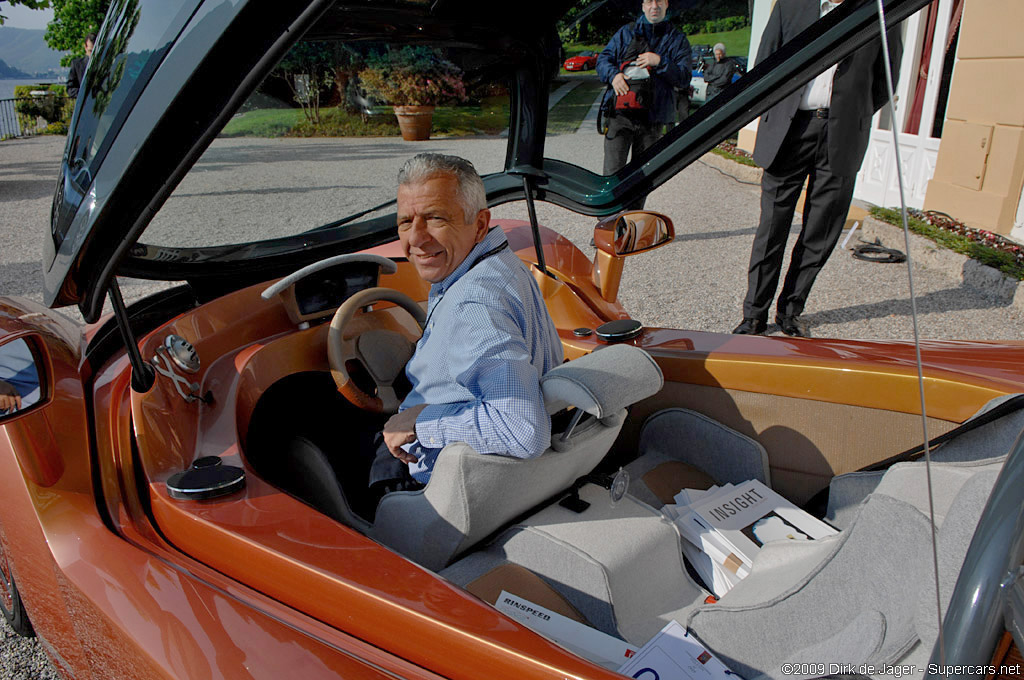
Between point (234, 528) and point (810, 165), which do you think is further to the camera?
point (810, 165)

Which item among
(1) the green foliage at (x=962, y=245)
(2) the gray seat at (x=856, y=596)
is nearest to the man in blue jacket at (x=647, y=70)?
(2) the gray seat at (x=856, y=596)

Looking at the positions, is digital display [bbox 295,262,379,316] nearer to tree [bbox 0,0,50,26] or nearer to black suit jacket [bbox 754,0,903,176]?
black suit jacket [bbox 754,0,903,176]

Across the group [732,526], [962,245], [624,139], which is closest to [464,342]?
[732,526]

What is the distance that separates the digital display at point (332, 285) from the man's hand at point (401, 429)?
21.5 inches

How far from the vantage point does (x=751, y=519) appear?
1878 mm

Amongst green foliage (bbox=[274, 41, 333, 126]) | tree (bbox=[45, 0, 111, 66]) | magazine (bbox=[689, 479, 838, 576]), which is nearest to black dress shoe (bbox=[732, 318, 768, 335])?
magazine (bbox=[689, 479, 838, 576])

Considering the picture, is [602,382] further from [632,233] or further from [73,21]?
[73,21]

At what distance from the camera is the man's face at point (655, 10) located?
2.06m

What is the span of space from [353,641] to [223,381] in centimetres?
86

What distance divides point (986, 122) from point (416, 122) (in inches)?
246

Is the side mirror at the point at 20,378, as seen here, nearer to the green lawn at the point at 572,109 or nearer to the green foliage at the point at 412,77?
the green foliage at the point at 412,77

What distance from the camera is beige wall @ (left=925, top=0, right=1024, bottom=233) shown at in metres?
6.02

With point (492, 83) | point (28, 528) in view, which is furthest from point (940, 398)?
point (28, 528)

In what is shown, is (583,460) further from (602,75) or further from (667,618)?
(602,75)
